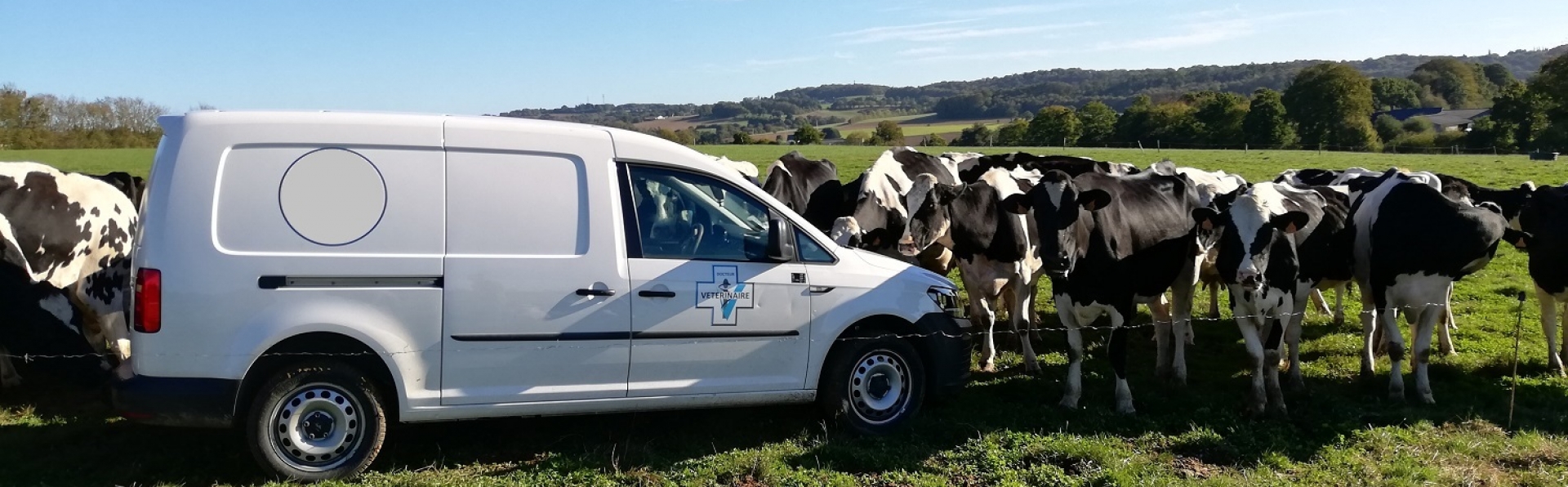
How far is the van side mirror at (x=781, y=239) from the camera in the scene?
5.91 metres

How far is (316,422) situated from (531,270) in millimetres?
1447

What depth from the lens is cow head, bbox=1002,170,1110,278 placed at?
7.16m

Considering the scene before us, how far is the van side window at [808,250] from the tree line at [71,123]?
167 feet

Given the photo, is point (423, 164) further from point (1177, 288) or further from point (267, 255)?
point (1177, 288)

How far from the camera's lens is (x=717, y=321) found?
5.94m

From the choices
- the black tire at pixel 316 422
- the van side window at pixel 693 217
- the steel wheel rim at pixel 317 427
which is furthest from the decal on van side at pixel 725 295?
the steel wheel rim at pixel 317 427

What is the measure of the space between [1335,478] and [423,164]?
5.64m

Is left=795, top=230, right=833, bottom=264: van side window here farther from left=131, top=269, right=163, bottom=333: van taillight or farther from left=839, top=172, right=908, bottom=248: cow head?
left=839, top=172, right=908, bottom=248: cow head

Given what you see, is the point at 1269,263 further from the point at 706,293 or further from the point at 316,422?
the point at 316,422

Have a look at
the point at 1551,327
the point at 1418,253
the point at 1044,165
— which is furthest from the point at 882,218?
the point at 1551,327

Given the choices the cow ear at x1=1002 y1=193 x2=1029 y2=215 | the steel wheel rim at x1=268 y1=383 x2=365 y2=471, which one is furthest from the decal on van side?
the cow ear at x1=1002 y1=193 x2=1029 y2=215

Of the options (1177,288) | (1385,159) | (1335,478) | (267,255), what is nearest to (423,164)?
(267,255)

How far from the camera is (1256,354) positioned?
23.9 feet

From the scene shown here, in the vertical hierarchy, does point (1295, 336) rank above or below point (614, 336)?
below
